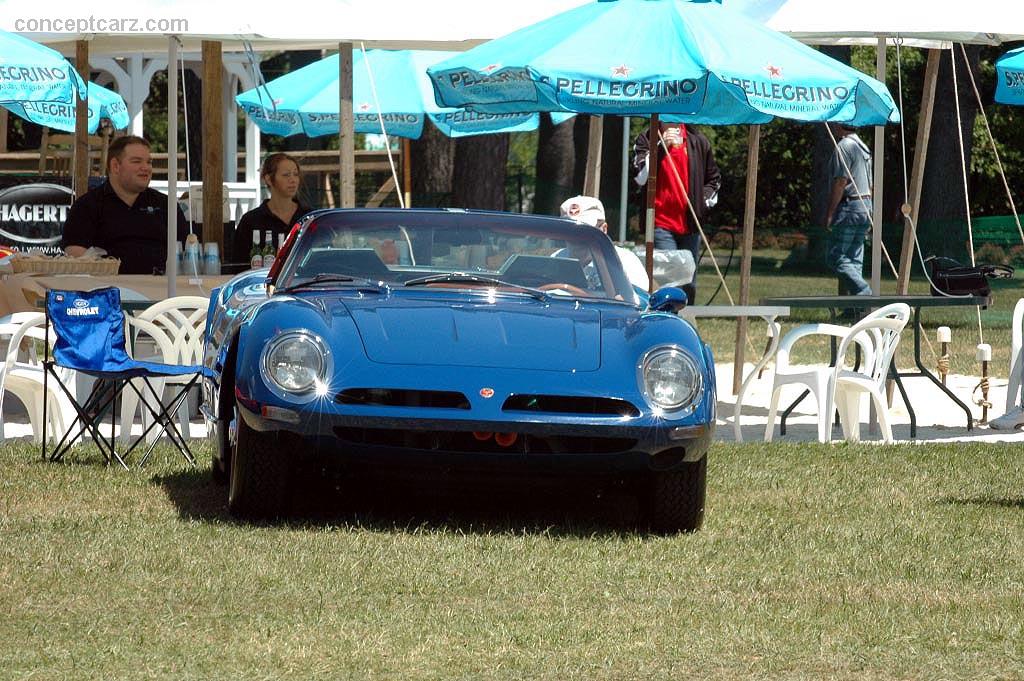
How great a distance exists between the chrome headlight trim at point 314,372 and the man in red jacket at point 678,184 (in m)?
7.97

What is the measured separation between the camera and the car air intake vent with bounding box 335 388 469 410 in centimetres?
632

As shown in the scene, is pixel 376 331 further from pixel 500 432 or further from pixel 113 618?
pixel 113 618

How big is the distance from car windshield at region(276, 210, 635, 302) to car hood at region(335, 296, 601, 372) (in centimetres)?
48

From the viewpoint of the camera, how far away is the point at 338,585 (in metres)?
5.65

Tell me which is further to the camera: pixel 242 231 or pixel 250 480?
pixel 242 231

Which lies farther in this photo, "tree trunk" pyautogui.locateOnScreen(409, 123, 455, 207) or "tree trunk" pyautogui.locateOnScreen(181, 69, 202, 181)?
"tree trunk" pyautogui.locateOnScreen(181, 69, 202, 181)

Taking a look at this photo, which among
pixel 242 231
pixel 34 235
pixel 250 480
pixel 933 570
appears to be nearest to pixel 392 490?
pixel 250 480

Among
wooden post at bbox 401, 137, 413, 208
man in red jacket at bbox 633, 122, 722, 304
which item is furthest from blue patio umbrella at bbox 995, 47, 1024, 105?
wooden post at bbox 401, 137, 413, 208

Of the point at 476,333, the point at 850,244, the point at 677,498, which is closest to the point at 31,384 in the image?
the point at 476,333

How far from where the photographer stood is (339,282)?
7.35 meters

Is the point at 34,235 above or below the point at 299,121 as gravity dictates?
below

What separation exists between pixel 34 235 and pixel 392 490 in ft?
48.9

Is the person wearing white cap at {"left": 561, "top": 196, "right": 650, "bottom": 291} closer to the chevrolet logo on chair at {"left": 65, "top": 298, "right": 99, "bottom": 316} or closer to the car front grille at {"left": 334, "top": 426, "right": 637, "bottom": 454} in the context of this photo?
the chevrolet logo on chair at {"left": 65, "top": 298, "right": 99, "bottom": 316}

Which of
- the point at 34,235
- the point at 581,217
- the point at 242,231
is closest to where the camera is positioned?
the point at 581,217
